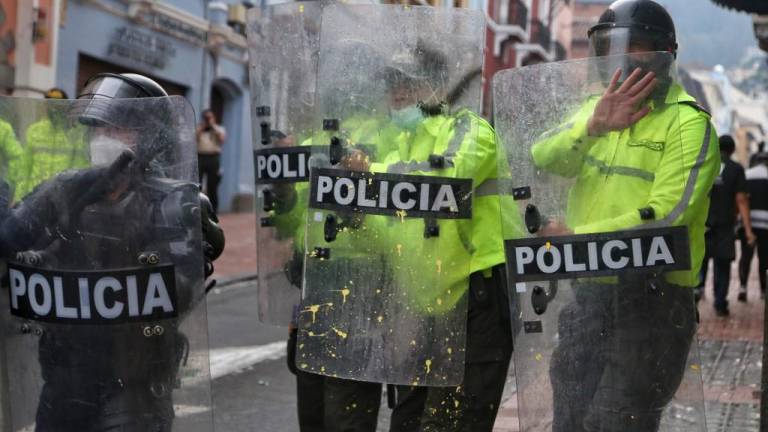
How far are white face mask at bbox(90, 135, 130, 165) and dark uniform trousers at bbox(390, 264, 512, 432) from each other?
4.96 feet

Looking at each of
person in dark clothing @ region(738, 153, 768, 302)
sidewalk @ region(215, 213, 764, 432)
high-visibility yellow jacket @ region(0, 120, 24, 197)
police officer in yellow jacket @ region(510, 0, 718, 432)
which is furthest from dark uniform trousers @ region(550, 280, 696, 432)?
person in dark clothing @ region(738, 153, 768, 302)

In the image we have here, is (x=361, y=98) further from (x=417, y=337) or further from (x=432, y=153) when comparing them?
(x=417, y=337)

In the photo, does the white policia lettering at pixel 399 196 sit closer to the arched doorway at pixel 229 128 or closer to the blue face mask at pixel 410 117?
the blue face mask at pixel 410 117

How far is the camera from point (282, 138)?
5.96 metres

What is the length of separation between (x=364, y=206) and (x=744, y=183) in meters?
8.68

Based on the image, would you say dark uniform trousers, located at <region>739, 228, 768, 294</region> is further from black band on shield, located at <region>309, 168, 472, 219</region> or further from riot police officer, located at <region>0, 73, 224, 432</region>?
riot police officer, located at <region>0, 73, 224, 432</region>

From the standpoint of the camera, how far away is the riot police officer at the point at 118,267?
3.50 meters

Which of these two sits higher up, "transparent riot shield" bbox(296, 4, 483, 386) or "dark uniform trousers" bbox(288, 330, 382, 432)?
"transparent riot shield" bbox(296, 4, 483, 386)

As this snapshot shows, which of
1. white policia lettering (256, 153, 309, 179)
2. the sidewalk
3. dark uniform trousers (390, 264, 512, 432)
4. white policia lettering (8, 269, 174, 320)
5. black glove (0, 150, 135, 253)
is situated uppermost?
white policia lettering (256, 153, 309, 179)

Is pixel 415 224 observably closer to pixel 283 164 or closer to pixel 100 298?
pixel 100 298

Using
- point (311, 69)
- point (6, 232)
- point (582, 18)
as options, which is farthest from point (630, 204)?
point (582, 18)

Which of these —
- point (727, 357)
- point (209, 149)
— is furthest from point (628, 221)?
point (209, 149)

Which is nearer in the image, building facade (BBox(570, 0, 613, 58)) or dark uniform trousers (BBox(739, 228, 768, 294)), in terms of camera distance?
dark uniform trousers (BBox(739, 228, 768, 294))

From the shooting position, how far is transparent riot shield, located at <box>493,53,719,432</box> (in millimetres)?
3652
